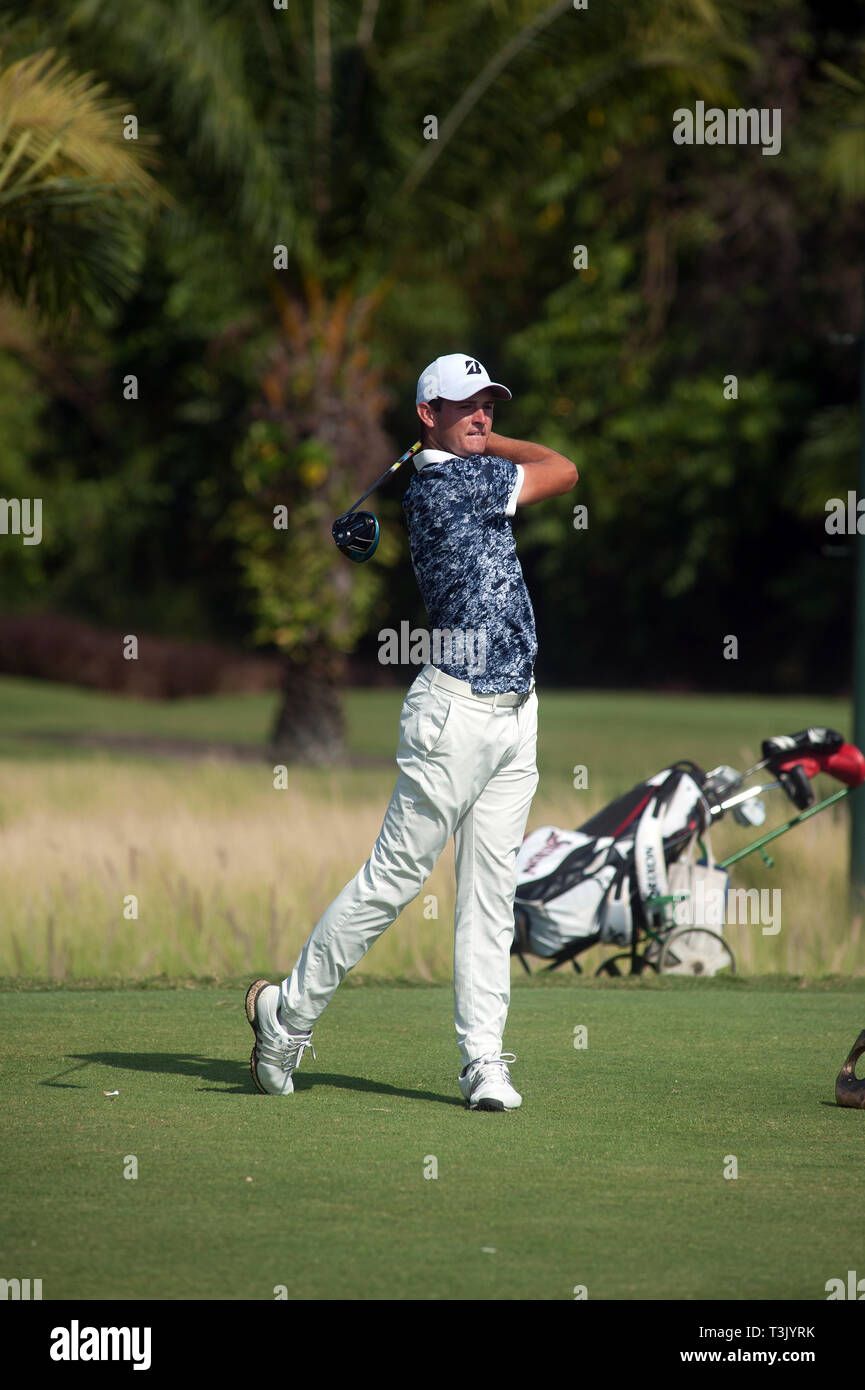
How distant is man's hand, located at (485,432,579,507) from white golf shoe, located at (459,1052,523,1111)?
1573mm

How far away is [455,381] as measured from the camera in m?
5.16

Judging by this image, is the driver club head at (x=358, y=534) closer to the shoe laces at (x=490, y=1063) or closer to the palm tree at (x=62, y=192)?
the shoe laces at (x=490, y=1063)

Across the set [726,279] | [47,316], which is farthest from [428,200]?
[726,279]

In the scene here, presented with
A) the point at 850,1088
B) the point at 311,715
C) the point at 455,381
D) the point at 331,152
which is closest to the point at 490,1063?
the point at 850,1088

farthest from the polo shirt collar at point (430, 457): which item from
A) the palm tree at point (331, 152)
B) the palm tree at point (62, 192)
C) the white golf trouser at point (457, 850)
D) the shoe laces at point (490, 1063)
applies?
the palm tree at point (331, 152)

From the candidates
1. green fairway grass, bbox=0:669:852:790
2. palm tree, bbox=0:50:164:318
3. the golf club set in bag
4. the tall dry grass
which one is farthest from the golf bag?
green fairway grass, bbox=0:669:852:790

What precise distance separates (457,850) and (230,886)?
5.08m

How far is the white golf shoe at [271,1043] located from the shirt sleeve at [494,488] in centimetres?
151

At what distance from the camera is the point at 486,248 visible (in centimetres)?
2705

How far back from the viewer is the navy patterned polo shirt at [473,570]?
5090mm

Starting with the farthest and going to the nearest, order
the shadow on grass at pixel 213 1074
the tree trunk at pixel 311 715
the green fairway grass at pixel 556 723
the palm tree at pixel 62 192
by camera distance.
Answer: the green fairway grass at pixel 556 723 < the tree trunk at pixel 311 715 < the palm tree at pixel 62 192 < the shadow on grass at pixel 213 1074

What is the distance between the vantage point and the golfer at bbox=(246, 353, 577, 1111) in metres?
5.09

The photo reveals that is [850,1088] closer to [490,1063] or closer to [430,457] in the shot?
[490,1063]

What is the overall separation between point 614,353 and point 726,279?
3846mm
